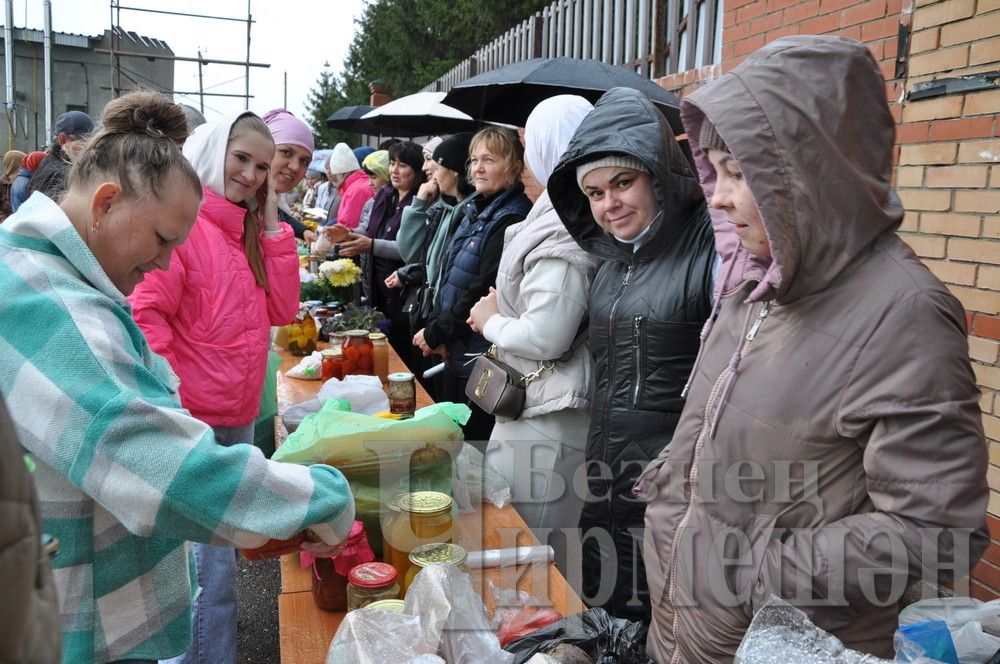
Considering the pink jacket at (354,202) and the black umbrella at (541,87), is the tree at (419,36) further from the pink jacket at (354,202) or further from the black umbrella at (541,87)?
the black umbrella at (541,87)

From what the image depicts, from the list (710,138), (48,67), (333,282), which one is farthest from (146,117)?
(48,67)

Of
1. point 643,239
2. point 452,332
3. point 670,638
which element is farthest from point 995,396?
point 452,332

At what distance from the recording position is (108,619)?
1.37m

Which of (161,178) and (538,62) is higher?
(538,62)

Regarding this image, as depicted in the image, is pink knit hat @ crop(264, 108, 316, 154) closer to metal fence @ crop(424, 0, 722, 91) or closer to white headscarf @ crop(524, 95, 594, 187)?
white headscarf @ crop(524, 95, 594, 187)

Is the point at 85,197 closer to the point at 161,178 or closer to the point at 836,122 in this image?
the point at 161,178

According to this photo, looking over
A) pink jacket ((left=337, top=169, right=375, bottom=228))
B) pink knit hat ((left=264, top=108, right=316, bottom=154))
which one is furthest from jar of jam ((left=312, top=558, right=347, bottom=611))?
pink jacket ((left=337, top=169, right=375, bottom=228))

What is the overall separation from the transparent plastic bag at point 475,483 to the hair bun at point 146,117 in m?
1.13

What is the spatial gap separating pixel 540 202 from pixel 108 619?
6.21 ft

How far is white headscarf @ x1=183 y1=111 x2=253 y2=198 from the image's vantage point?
252cm

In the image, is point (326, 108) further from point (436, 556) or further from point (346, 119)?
point (436, 556)

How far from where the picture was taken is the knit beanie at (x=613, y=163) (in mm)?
2215

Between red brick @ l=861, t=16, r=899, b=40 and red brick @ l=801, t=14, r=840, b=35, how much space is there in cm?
18

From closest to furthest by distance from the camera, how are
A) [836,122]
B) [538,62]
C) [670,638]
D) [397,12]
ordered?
1. [836,122]
2. [670,638]
3. [538,62]
4. [397,12]
